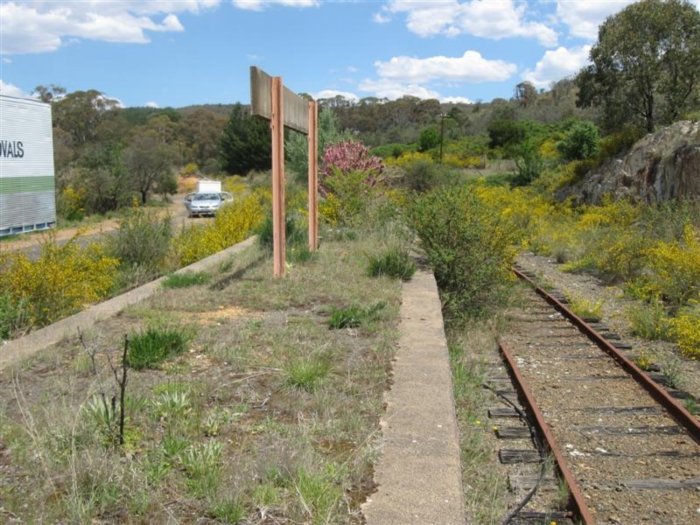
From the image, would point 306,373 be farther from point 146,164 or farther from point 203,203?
point 146,164

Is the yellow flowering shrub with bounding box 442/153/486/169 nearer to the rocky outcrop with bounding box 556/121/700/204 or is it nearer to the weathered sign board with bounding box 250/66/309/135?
the rocky outcrop with bounding box 556/121/700/204

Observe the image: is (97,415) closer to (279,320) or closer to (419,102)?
(279,320)

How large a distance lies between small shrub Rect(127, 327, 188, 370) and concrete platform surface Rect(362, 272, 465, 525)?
5.70 ft

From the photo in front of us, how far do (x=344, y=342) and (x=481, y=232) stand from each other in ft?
15.0

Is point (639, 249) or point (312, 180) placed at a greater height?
point (312, 180)

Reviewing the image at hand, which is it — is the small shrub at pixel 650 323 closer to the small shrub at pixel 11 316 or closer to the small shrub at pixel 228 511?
the small shrub at pixel 11 316

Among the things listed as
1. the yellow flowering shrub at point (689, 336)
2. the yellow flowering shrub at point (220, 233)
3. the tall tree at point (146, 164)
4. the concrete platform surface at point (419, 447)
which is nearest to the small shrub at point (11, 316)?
the concrete platform surface at point (419, 447)

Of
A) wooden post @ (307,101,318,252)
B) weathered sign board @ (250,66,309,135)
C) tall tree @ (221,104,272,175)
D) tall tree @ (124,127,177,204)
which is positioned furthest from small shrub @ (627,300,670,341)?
tall tree @ (221,104,272,175)

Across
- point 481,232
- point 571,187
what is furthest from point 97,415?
point 571,187

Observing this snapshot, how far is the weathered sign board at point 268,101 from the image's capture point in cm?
880

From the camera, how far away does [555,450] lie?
5598 mm

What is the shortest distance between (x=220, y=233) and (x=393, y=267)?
622 cm

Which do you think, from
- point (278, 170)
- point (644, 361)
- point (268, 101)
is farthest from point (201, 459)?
point (268, 101)

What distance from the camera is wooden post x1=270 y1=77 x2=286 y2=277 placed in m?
9.55
